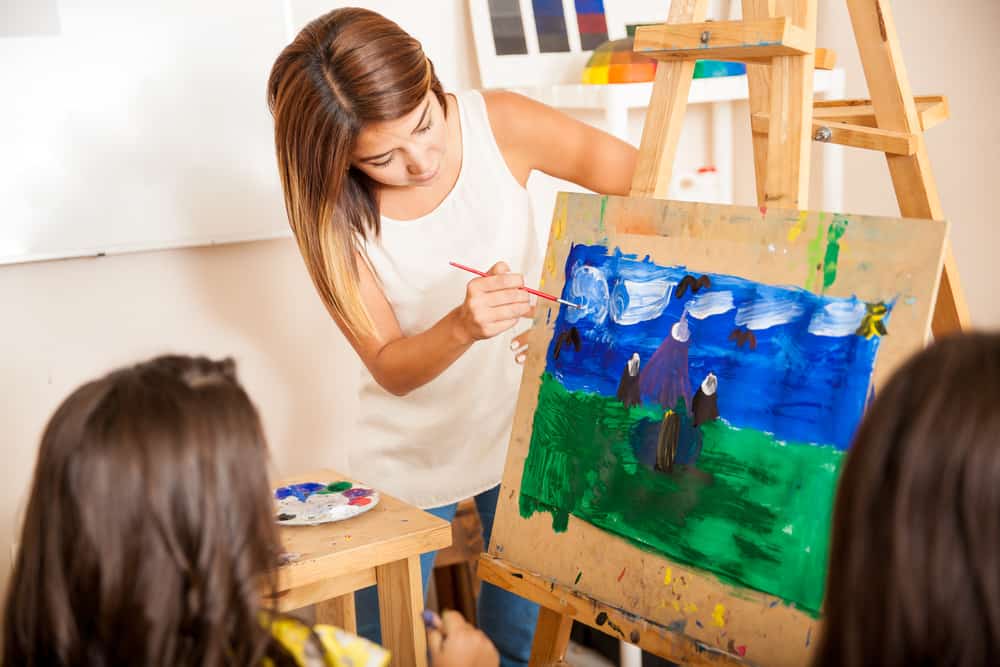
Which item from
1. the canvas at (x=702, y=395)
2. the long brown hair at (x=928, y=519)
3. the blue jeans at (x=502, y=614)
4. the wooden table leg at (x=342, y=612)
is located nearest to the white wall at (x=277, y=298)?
the wooden table leg at (x=342, y=612)

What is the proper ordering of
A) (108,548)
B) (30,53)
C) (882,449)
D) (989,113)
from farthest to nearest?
1. (989,113)
2. (30,53)
3. (108,548)
4. (882,449)

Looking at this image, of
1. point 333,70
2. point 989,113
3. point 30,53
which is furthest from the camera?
point 989,113

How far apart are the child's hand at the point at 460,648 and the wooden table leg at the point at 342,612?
612 mm

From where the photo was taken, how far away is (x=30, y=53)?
1.90 metres

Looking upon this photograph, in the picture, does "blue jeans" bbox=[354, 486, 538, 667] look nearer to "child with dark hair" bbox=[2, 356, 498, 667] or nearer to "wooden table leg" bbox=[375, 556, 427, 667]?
"wooden table leg" bbox=[375, 556, 427, 667]

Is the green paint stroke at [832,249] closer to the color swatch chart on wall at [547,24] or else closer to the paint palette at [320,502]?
the paint palette at [320,502]

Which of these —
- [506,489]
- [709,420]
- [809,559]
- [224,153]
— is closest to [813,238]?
[709,420]

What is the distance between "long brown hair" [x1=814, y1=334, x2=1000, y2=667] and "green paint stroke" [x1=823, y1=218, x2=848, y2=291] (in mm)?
373

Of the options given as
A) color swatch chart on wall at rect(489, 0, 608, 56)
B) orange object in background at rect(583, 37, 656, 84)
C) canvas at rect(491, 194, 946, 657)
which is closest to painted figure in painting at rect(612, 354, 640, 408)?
canvas at rect(491, 194, 946, 657)

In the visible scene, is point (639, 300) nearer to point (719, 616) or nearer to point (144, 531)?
point (719, 616)

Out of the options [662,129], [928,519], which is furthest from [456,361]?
[928,519]

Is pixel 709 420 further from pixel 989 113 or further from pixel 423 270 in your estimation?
pixel 989 113

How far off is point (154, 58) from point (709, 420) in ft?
4.57

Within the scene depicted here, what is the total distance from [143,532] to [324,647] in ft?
0.80
